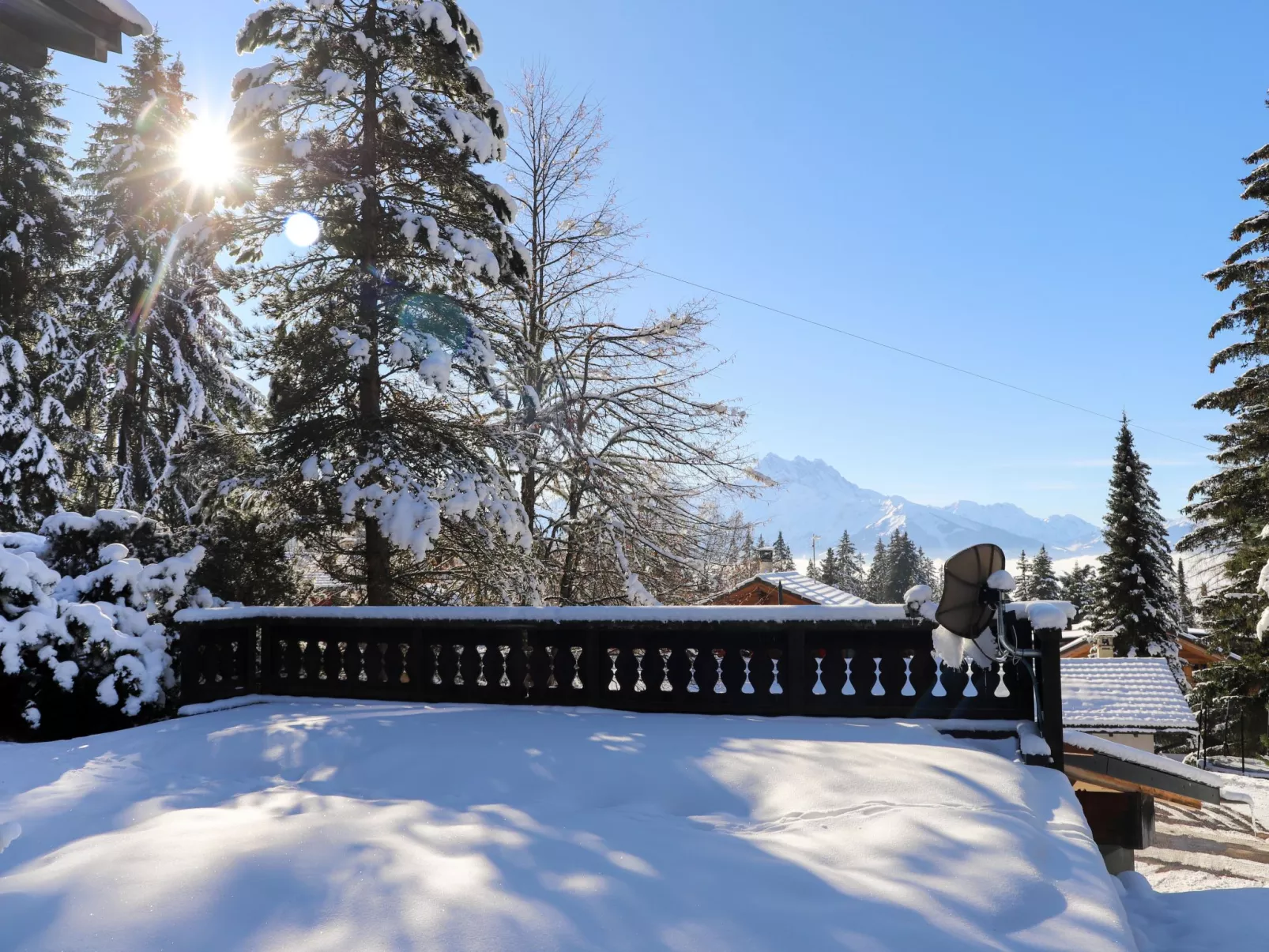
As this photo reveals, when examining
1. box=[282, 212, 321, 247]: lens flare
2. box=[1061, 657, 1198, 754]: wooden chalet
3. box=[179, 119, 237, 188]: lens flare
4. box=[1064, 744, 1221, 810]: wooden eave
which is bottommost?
box=[1061, 657, 1198, 754]: wooden chalet

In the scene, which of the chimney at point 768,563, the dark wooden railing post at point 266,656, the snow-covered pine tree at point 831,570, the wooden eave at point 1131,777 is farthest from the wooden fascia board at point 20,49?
the snow-covered pine tree at point 831,570

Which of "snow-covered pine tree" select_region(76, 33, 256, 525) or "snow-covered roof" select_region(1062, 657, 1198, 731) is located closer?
"snow-covered roof" select_region(1062, 657, 1198, 731)

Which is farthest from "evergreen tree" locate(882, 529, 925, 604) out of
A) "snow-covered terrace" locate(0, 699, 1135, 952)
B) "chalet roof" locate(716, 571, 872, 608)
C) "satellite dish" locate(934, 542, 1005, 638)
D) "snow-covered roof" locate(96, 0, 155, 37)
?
"snow-covered roof" locate(96, 0, 155, 37)

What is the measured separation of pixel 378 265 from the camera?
11695 mm

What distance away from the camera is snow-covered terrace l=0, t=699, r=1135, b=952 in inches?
109

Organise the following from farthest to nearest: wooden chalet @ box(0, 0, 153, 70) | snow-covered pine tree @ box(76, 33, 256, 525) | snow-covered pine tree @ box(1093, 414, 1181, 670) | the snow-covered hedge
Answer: snow-covered pine tree @ box(1093, 414, 1181, 670) < snow-covered pine tree @ box(76, 33, 256, 525) < the snow-covered hedge < wooden chalet @ box(0, 0, 153, 70)

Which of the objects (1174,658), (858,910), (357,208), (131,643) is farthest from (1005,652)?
(1174,658)

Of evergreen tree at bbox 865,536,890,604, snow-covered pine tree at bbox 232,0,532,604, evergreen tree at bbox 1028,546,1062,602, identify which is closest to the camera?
snow-covered pine tree at bbox 232,0,532,604

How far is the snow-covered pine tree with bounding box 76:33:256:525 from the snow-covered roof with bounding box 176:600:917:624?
41.1 feet

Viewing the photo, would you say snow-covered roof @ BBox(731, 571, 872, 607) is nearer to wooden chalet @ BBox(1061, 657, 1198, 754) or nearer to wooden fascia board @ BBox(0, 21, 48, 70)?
wooden chalet @ BBox(1061, 657, 1198, 754)

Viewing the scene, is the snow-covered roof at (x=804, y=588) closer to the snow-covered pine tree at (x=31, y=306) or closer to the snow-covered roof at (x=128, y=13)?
the snow-covered pine tree at (x=31, y=306)

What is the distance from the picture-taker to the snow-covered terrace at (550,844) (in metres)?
2.76

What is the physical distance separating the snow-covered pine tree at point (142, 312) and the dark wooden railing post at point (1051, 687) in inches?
717

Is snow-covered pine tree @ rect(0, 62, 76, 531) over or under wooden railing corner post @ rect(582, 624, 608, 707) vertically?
over
